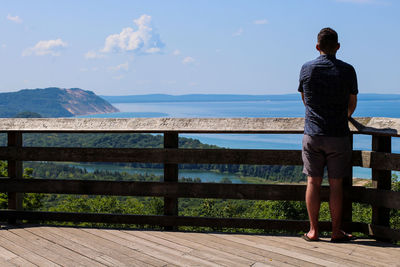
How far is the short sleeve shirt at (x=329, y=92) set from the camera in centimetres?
356

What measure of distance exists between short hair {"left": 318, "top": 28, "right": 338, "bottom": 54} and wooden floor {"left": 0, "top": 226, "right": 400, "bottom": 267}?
151 cm

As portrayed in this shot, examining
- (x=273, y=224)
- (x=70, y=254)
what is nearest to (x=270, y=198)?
(x=273, y=224)

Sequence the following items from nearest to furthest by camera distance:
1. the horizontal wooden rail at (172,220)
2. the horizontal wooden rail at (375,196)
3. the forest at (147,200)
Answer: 1. the horizontal wooden rail at (375,196)
2. the horizontal wooden rail at (172,220)
3. the forest at (147,200)

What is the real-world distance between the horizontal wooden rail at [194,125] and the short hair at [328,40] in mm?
632

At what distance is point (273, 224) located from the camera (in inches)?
159

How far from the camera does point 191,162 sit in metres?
3.99

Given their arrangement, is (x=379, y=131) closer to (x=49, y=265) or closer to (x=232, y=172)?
(x=49, y=265)

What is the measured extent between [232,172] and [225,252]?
261ft

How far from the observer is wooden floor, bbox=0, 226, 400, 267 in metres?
3.19

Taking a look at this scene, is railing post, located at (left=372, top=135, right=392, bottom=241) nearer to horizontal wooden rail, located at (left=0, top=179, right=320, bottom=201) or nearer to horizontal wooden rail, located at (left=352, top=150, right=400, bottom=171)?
horizontal wooden rail, located at (left=352, top=150, right=400, bottom=171)

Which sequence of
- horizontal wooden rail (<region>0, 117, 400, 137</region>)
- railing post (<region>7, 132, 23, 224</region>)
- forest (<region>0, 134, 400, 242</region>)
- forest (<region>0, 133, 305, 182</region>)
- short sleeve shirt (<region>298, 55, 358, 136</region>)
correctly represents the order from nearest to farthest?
short sleeve shirt (<region>298, 55, 358, 136</region>) < horizontal wooden rail (<region>0, 117, 400, 137</region>) < railing post (<region>7, 132, 23, 224</region>) < forest (<region>0, 134, 400, 242</region>) < forest (<region>0, 133, 305, 182</region>)

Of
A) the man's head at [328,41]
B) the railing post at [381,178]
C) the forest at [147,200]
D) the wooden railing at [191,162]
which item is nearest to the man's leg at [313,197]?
the wooden railing at [191,162]

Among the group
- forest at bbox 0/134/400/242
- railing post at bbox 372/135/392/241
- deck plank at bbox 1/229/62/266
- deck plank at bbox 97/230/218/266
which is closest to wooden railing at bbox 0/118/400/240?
railing post at bbox 372/135/392/241

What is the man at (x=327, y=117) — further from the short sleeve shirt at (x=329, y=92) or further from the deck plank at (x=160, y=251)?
the deck plank at (x=160, y=251)
